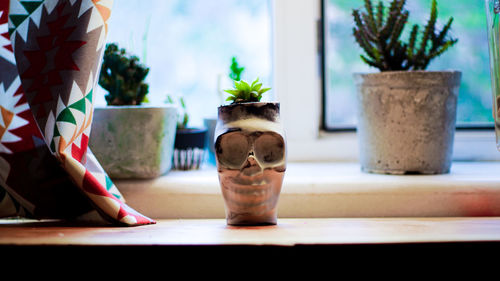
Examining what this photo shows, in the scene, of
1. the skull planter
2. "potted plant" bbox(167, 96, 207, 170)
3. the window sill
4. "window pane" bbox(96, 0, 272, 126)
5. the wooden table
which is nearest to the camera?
the wooden table

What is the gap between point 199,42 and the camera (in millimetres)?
1270

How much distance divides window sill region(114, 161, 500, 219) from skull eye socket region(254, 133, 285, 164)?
0.51 feet

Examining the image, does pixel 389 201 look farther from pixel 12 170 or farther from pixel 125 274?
pixel 12 170

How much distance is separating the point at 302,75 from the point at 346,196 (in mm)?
365

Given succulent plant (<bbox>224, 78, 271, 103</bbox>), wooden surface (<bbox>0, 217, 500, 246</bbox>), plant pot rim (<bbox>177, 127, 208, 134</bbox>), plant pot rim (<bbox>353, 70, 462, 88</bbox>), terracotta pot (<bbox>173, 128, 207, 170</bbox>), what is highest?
plant pot rim (<bbox>353, 70, 462, 88</bbox>)

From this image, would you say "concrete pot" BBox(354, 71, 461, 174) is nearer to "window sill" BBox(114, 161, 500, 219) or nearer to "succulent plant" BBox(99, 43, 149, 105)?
"window sill" BBox(114, 161, 500, 219)

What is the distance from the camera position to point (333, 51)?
123cm

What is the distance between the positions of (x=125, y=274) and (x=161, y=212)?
28 centimetres

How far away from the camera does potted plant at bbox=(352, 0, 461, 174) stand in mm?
989

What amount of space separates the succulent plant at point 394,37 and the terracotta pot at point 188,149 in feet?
1.33

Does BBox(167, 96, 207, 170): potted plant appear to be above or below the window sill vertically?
above

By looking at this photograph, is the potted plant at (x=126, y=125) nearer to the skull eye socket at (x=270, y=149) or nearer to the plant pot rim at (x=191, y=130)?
the plant pot rim at (x=191, y=130)

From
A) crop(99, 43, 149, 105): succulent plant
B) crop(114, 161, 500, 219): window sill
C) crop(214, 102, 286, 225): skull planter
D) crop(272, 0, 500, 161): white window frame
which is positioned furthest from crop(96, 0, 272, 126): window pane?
crop(214, 102, 286, 225): skull planter

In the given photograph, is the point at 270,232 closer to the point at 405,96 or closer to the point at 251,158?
the point at 251,158
